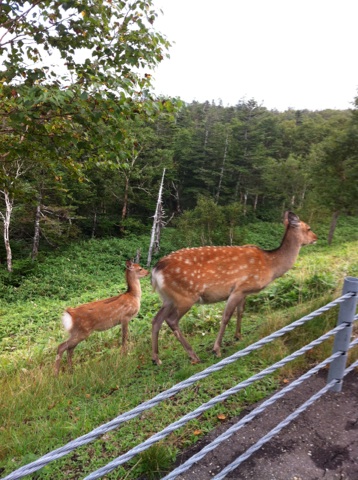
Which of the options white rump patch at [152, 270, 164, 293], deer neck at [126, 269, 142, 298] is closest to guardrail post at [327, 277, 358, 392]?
white rump patch at [152, 270, 164, 293]

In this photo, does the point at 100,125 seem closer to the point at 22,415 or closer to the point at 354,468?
the point at 22,415

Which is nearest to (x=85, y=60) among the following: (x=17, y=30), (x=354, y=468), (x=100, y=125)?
(x=100, y=125)

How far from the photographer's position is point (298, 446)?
244 cm

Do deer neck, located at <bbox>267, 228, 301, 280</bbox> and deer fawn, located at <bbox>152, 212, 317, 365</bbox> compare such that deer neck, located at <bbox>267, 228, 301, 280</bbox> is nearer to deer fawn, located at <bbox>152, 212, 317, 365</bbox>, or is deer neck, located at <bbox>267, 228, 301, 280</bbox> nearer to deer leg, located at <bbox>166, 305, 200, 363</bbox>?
deer fawn, located at <bbox>152, 212, 317, 365</bbox>

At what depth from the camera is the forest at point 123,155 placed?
4.45 meters

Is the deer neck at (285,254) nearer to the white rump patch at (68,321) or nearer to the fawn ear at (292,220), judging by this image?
the fawn ear at (292,220)

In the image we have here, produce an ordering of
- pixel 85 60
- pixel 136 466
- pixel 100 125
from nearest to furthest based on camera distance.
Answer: pixel 136 466 < pixel 85 60 < pixel 100 125

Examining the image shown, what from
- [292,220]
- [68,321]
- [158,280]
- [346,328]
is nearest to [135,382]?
[158,280]

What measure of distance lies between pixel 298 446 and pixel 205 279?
94.8 inches

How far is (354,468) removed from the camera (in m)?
2.22

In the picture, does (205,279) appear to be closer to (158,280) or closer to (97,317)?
(158,280)

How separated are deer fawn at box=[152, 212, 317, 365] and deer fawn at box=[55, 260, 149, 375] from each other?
1.37m

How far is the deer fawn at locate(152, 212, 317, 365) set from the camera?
4586 mm

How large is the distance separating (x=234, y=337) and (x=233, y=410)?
2.17m
